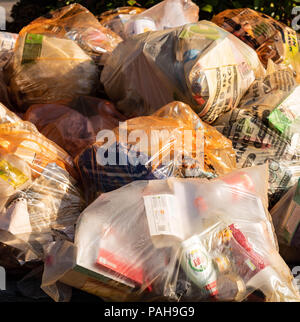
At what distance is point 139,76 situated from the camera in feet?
7.61

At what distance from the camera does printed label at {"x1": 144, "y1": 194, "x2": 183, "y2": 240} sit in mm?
1525

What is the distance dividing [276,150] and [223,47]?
1.72ft

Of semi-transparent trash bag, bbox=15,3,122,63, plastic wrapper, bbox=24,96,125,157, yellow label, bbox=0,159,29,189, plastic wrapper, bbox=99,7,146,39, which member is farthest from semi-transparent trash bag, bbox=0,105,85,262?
plastic wrapper, bbox=99,7,146,39

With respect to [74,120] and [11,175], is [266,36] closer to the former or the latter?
[74,120]

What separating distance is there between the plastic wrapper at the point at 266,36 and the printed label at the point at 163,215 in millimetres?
1491

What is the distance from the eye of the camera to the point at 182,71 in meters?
2.12

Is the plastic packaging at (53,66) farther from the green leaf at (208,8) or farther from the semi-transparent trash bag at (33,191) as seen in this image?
the green leaf at (208,8)

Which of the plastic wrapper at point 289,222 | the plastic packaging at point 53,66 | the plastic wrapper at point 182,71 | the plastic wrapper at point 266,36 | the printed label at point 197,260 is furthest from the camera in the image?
the plastic wrapper at point 266,36

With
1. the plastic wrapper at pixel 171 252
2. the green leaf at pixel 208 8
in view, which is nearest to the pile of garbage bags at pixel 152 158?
the plastic wrapper at pixel 171 252

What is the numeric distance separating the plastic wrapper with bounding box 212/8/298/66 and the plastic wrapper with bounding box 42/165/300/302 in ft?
4.59

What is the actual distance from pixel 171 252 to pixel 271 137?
93cm

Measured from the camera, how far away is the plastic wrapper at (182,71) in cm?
211

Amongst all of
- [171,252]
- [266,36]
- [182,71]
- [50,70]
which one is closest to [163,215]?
[171,252]
